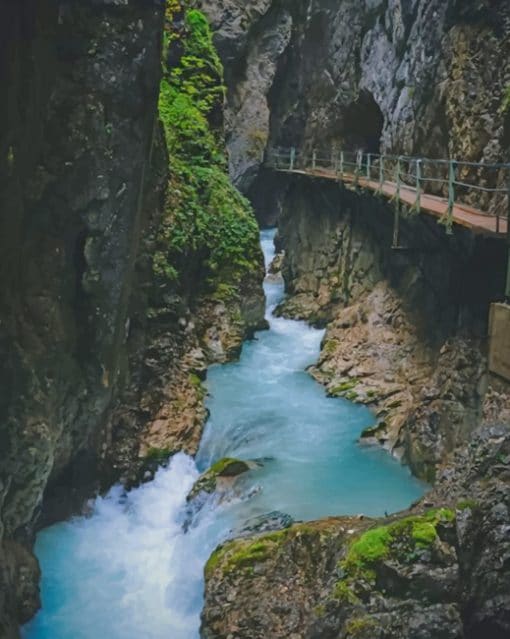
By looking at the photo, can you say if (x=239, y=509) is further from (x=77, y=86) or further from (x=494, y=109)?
(x=494, y=109)

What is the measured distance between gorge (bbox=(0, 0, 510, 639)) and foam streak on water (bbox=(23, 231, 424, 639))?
45mm

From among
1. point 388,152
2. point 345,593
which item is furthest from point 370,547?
point 388,152

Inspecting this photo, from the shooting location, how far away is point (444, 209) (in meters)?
11.9

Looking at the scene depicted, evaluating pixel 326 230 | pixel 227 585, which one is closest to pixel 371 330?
pixel 326 230

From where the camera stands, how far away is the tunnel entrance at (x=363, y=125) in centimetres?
2123

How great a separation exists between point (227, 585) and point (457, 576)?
2584 millimetres

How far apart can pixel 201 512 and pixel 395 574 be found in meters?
4.44

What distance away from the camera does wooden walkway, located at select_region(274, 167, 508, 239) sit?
387 inches

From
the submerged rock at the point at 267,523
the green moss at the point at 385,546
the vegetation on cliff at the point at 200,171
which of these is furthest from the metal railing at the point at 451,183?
the submerged rock at the point at 267,523

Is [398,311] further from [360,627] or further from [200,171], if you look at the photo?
[360,627]

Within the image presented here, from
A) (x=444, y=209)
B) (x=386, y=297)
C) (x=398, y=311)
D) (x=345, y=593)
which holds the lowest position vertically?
(x=345, y=593)

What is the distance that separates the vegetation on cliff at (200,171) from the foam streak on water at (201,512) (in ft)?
9.75

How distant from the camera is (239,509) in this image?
1030cm

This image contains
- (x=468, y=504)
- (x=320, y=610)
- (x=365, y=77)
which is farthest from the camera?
(x=365, y=77)
